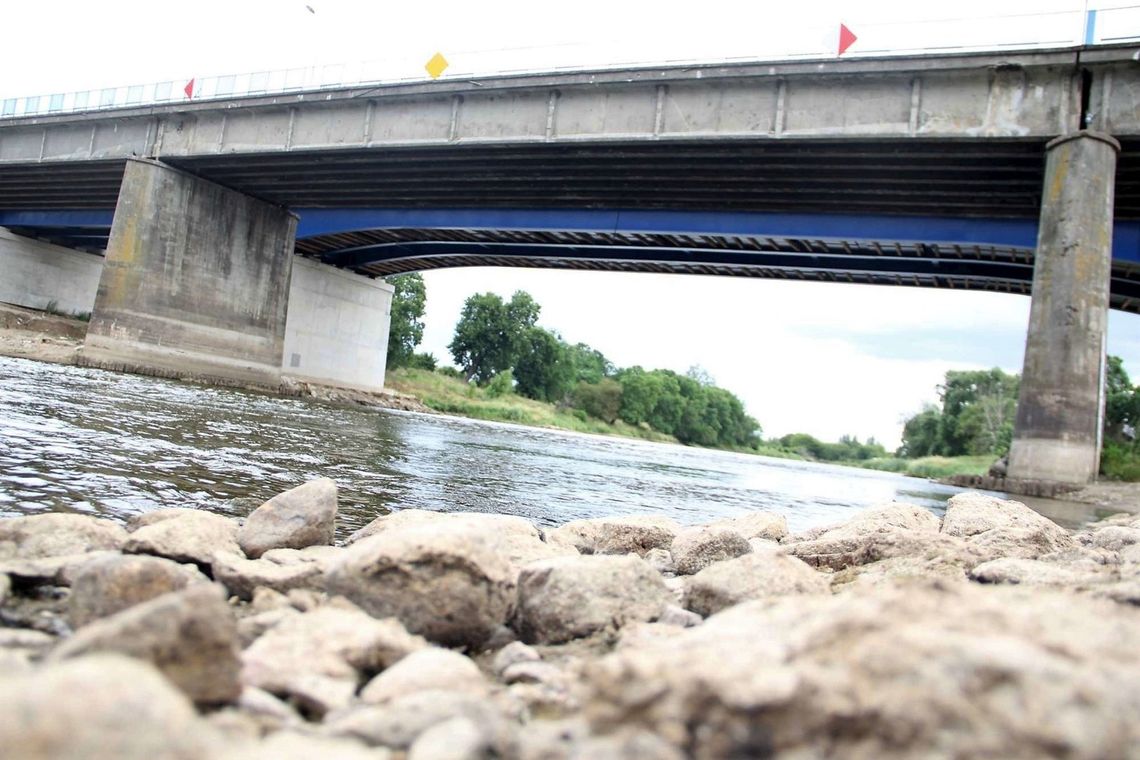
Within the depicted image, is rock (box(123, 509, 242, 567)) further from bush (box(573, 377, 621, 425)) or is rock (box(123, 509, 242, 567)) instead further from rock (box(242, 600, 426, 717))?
bush (box(573, 377, 621, 425))

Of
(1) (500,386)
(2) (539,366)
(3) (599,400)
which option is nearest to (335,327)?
(1) (500,386)

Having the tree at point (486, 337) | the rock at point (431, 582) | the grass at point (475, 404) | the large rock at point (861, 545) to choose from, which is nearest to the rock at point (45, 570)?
the rock at point (431, 582)

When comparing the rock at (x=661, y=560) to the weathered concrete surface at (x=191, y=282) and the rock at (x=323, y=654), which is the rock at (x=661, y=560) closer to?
the rock at (x=323, y=654)

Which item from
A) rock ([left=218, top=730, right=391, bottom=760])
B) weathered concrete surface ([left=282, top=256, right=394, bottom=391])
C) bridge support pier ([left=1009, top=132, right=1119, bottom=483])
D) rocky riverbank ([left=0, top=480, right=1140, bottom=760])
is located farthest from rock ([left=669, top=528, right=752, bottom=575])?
weathered concrete surface ([left=282, top=256, right=394, bottom=391])

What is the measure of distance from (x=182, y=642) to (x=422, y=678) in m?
0.76

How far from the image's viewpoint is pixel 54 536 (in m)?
4.33

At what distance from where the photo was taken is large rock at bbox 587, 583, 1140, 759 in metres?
1.60

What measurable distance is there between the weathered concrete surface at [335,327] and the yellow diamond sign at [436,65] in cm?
2199

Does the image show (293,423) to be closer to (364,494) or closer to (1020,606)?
(364,494)

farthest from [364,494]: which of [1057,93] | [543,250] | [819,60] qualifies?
[543,250]

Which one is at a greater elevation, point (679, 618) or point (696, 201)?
point (696, 201)

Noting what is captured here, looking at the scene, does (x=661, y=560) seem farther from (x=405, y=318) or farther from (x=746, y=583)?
(x=405, y=318)

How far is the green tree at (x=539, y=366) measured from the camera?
98.0m

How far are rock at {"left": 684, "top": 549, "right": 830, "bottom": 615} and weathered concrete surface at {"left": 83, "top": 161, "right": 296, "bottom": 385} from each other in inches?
1327
